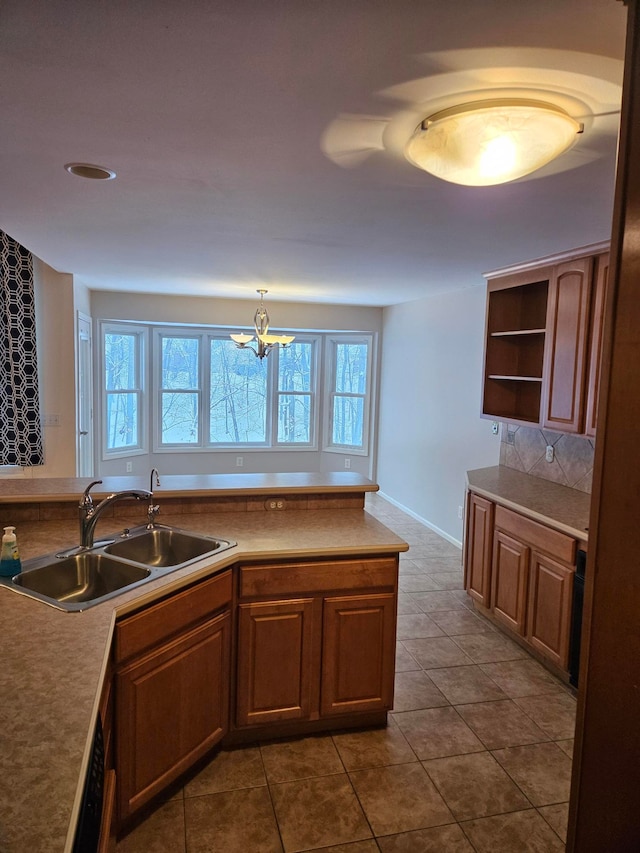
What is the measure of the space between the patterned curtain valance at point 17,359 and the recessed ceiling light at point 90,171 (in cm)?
233

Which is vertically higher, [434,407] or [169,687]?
[434,407]

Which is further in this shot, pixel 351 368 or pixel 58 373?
pixel 351 368

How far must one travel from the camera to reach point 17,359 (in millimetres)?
4305

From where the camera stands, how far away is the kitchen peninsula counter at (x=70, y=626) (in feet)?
3.24

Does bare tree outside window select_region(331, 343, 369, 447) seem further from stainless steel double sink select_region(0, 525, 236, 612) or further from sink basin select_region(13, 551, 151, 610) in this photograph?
sink basin select_region(13, 551, 151, 610)

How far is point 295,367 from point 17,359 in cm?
380

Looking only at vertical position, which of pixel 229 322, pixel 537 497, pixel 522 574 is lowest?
pixel 522 574

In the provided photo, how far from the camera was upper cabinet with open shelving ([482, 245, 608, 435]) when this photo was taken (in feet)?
10.4

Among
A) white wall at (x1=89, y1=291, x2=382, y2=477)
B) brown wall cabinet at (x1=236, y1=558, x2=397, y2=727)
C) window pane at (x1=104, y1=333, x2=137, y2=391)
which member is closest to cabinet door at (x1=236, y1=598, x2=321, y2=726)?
brown wall cabinet at (x1=236, y1=558, x2=397, y2=727)

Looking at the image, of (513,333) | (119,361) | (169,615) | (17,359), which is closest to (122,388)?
(119,361)

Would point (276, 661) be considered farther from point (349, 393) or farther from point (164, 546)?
point (349, 393)

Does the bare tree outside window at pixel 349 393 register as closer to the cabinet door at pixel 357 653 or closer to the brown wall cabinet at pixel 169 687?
the cabinet door at pixel 357 653

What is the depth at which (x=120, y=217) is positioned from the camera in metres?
2.95

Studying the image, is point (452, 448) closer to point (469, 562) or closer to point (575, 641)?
point (469, 562)
